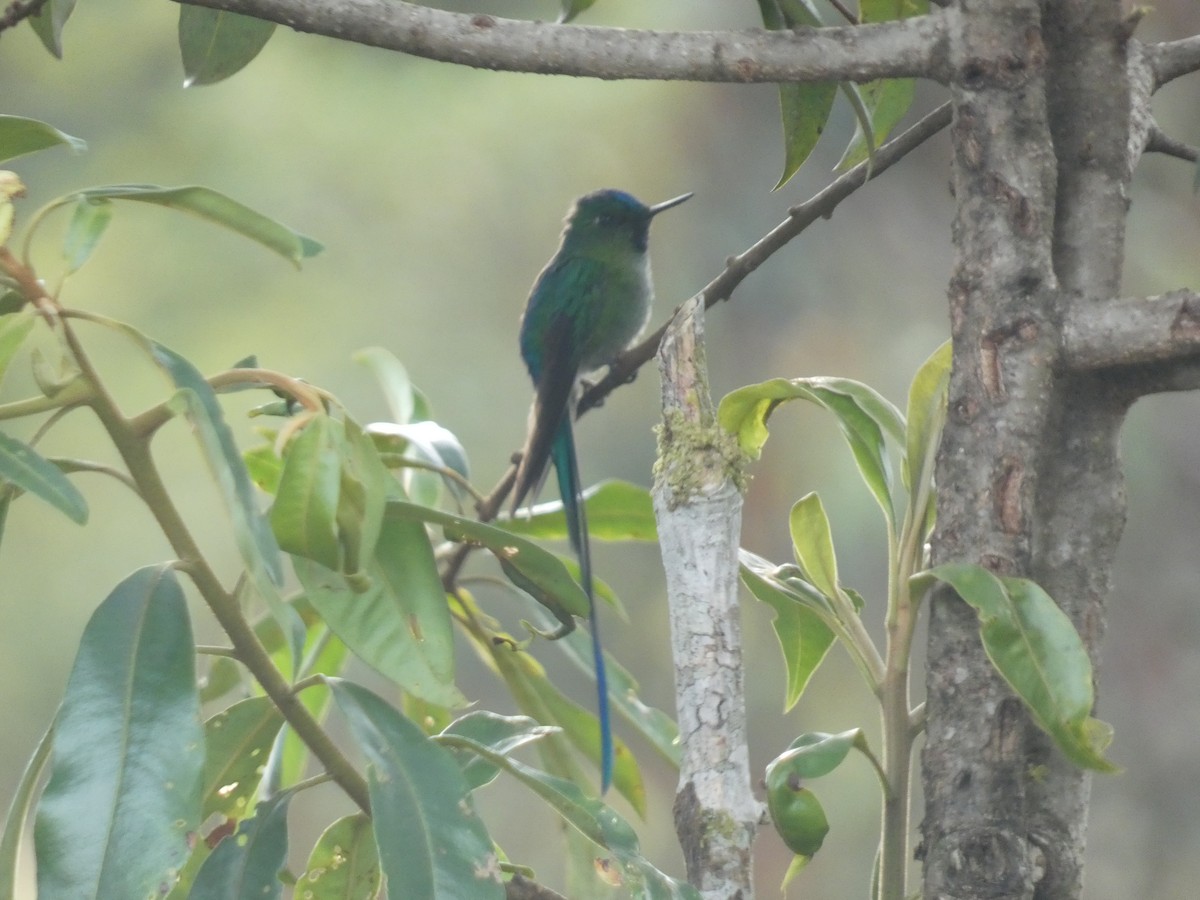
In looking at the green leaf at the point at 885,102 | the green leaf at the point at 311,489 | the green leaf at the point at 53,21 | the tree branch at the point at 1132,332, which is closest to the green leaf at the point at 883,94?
the green leaf at the point at 885,102

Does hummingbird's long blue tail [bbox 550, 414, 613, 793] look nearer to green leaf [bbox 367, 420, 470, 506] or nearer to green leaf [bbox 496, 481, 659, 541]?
green leaf [bbox 496, 481, 659, 541]

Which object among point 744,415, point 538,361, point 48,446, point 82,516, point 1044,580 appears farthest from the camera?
point 48,446

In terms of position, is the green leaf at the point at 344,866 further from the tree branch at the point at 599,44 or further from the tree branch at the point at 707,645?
the tree branch at the point at 599,44

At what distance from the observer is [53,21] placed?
95cm

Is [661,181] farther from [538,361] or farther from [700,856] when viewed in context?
A: [700,856]

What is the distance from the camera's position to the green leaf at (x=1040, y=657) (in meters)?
0.68

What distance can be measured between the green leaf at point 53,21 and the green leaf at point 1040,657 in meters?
0.77

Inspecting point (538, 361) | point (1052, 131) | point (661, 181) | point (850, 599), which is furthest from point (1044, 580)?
point (661, 181)

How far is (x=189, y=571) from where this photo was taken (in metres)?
0.74

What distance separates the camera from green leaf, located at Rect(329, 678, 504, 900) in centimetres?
67

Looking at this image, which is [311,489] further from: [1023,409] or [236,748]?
[1023,409]

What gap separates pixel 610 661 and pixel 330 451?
28.3 inches

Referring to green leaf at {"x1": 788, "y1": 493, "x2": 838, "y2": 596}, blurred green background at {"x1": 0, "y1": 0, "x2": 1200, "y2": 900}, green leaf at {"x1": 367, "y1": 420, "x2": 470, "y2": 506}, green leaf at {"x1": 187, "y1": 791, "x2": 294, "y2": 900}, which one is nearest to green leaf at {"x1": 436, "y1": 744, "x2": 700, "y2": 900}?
green leaf at {"x1": 187, "y1": 791, "x2": 294, "y2": 900}

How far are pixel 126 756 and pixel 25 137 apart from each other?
0.41 meters
